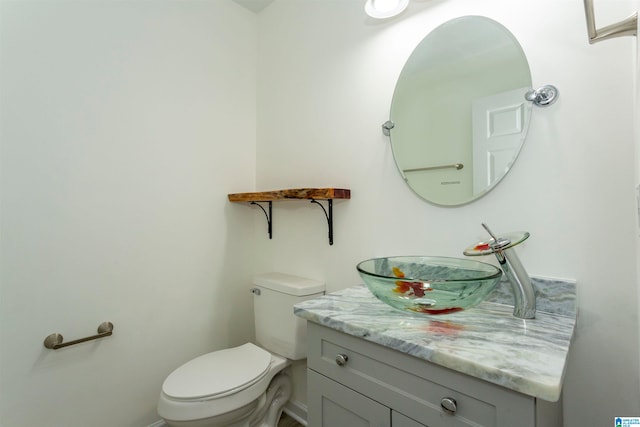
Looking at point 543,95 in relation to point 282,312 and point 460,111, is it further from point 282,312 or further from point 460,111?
point 282,312

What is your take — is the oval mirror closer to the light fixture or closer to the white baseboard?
the light fixture

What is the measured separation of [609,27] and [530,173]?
16.2 inches

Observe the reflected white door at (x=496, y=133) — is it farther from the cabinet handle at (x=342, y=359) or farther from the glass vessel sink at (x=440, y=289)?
the cabinet handle at (x=342, y=359)

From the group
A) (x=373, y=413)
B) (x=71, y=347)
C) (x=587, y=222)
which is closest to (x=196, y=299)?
(x=71, y=347)

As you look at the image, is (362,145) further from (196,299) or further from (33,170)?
(33,170)

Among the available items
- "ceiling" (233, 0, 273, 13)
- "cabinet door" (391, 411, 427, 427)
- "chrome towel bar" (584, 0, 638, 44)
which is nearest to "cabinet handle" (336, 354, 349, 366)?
"cabinet door" (391, 411, 427, 427)

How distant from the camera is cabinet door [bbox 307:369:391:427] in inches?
32.5

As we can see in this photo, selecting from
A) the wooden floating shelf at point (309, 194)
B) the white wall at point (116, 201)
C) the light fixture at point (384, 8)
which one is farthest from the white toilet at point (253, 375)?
the light fixture at point (384, 8)

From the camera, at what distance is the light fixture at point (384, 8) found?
1.22 m

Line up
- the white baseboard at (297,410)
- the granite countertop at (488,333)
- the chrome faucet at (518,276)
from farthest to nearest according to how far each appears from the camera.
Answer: the white baseboard at (297,410) → the chrome faucet at (518,276) → the granite countertop at (488,333)

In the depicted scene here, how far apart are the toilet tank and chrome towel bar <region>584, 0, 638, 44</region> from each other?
4.31 feet

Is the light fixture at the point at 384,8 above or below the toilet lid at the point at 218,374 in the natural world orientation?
above

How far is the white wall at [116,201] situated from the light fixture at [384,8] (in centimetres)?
97

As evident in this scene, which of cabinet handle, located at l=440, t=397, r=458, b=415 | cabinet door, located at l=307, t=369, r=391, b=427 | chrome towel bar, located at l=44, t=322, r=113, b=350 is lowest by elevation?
cabinet door, located at l=307, t=369, r=391, b=427
